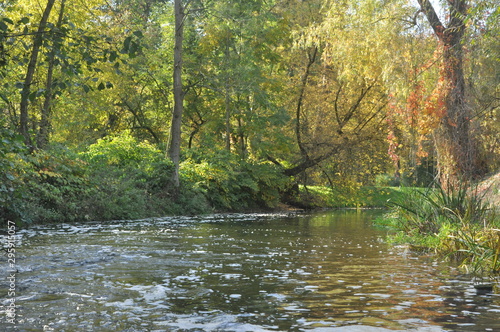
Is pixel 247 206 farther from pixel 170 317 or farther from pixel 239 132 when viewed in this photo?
pixel 170 317

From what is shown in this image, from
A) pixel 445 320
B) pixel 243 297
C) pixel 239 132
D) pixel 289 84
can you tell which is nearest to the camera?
pixel 445 320

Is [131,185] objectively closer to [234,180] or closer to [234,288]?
[234,180]

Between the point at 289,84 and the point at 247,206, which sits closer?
the point at 247,206

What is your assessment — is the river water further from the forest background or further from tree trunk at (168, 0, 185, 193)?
tree trunk at (168, 0, 185, 193)

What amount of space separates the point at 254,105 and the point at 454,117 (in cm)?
1148

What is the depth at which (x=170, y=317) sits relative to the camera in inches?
210

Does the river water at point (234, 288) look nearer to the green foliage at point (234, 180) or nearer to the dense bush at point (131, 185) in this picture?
the dense bush at point (131, 185)

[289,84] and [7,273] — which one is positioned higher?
[289,84]

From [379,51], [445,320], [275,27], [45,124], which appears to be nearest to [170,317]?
[445,320]

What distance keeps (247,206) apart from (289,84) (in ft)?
24.3

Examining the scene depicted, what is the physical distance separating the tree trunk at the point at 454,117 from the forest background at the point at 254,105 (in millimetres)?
42

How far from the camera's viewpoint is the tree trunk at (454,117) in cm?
1709

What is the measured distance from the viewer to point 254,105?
2703cm

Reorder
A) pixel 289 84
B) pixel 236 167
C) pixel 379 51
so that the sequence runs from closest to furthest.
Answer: pixel 379 51 < pixel 236 167 < pixel 289 84
